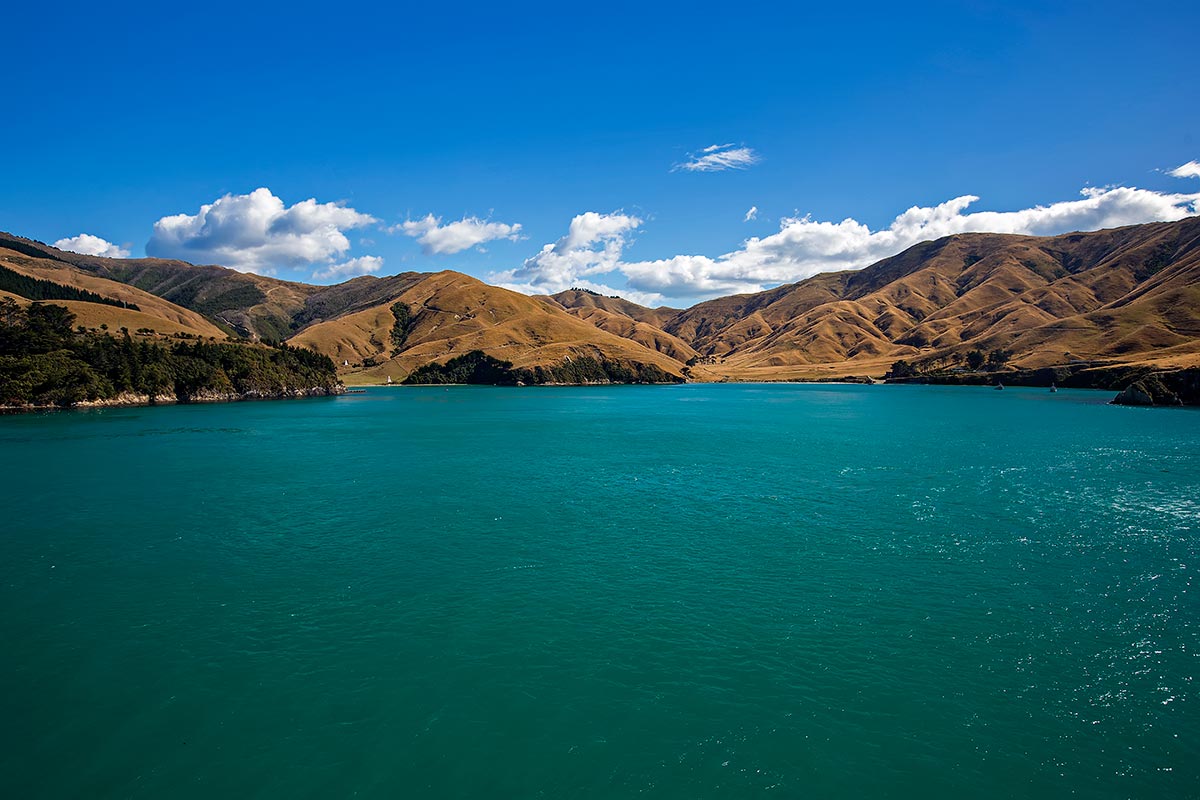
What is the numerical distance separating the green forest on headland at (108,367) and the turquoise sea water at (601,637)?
88.4 m

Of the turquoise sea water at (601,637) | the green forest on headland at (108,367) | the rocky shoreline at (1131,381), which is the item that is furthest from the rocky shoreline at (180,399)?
the rocky shoreline at (1131,381)

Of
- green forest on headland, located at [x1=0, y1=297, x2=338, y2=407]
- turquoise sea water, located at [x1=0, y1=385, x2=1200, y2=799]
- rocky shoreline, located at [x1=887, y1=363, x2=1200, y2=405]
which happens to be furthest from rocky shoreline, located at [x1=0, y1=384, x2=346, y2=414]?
rocky shoreline, located at [x1=887, y1=363, x2=1200, y2=405]

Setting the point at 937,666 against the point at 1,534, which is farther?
the point at 1,534

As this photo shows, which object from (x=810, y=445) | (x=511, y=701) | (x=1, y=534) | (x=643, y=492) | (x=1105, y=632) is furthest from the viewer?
(x=810, y=445)

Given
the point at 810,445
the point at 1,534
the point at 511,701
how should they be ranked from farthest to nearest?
the point at 810,445 → the point at 1,534 → the point at 511,701

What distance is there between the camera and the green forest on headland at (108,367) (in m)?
113

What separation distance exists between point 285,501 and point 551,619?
91.4 ft

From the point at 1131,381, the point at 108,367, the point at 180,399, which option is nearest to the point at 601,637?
the point at 108,367

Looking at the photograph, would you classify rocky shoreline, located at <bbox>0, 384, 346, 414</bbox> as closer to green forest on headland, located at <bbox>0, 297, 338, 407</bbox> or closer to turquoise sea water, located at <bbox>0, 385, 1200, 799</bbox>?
green forest on headland, located at <bbox>0, 297, 338, 407</bbox>

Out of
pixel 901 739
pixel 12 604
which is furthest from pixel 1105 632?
pixel 12 604

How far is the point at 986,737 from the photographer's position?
16.0 m

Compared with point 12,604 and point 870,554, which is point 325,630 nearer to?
point 12,604

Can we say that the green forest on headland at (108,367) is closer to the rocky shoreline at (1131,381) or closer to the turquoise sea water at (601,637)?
the turquoise sea water at (601,637)

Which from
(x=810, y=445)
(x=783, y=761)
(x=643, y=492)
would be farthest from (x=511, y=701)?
(x=810, y=445)
